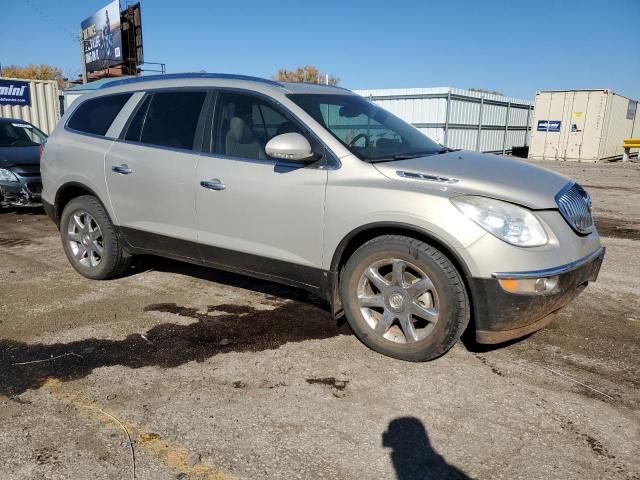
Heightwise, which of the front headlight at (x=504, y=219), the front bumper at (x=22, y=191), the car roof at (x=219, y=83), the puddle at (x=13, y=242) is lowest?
the puddle at (x=13, y=242)

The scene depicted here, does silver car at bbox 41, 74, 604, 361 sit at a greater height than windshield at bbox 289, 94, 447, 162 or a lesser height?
lesser

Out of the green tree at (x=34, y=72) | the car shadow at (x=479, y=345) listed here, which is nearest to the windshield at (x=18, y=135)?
the car shadow at (x=479, y=345)

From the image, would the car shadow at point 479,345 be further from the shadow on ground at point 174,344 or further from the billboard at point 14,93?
the billboard at point 14,93

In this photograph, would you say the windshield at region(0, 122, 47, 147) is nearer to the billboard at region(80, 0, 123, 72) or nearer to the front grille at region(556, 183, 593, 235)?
the front grille at region(556, 183, 593, 235)

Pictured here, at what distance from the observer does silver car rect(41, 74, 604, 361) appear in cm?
310

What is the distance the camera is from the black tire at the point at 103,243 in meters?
4.88

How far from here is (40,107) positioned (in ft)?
54.2

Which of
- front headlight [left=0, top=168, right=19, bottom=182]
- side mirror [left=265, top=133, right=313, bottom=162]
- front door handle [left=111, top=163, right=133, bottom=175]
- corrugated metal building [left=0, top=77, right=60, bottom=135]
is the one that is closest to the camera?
side mirror [left=265, top=133, right=313, bottom=162]

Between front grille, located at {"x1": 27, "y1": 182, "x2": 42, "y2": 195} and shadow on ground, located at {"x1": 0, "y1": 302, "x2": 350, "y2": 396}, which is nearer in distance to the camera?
shadow on ground, located at {"x1": 0, "y1": 302, "x2": 350, "y2": 396}

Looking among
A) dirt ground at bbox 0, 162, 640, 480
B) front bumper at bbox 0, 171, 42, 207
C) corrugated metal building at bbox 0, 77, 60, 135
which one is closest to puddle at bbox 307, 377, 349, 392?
dirt ground at bbox 0, 162, 640, 480

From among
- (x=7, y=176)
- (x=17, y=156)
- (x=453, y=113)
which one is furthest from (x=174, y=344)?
(x=453, y=113)

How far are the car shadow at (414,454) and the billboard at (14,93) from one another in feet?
54.5

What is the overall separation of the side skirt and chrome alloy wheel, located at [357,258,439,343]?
11.7 inches

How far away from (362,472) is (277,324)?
185cm
